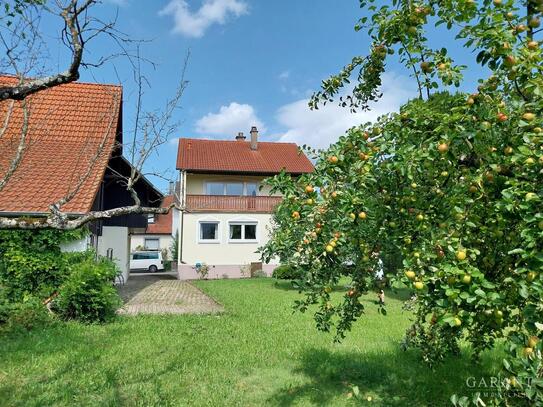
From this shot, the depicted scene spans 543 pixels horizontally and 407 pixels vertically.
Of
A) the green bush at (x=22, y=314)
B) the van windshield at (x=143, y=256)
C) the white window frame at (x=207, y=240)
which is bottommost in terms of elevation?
the green bush at (x=22, y=314)

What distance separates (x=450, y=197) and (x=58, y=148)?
12.5 meters

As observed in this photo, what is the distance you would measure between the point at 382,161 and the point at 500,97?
84 cm

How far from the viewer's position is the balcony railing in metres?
25.3

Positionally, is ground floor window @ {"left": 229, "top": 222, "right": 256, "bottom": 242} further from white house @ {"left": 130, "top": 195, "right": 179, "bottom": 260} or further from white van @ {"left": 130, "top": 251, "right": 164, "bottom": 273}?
white house @ {"left": 130, "top": 195, "right": 179, "bottom": 260}

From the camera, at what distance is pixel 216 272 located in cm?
2469

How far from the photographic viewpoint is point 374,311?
Result: 1184 centimetres

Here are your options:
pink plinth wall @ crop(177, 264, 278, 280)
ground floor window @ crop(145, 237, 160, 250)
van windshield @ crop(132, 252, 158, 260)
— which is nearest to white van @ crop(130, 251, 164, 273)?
van windshield @ crop(132, 252, 158, 260)

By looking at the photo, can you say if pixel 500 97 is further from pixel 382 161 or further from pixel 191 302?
pixel 191 302

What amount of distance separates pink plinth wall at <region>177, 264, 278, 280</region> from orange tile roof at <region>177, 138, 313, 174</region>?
5.87m

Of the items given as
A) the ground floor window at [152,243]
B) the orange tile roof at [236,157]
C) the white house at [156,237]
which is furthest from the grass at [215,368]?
the ground floor window at [152,243]

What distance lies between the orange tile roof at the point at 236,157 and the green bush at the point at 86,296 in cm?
1669

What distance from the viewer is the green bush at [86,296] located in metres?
8.83

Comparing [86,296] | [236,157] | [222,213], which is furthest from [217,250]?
[86,296]

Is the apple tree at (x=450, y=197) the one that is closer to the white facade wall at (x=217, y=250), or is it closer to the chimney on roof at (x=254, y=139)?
the white facade wall at (x=217, y=250)
